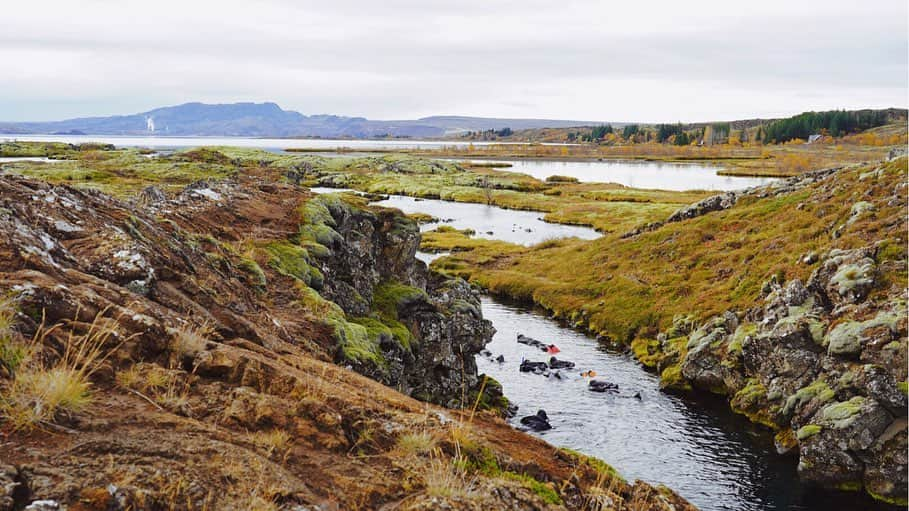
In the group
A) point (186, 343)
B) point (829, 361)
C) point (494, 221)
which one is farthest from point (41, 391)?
point (494, 221)

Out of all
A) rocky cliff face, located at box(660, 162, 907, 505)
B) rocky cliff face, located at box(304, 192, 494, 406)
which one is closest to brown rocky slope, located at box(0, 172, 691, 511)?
rocky cliff face, located at box(304, 192, 494, 406)

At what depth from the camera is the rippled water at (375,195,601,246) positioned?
438 feet

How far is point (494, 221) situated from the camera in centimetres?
15575

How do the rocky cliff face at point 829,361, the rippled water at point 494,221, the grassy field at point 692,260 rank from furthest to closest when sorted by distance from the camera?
the rippled water at point 494,221
the grassy field at point 692,260
the rocky cliff face at point 829,361

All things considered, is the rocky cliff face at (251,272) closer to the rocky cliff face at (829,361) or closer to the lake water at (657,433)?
the lake water at (657,433)

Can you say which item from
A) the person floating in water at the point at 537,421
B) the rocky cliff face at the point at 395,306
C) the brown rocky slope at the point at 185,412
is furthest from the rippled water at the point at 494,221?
the brown rocky slope at the point at 185,412

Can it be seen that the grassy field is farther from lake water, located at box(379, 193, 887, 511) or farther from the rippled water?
the rippled water

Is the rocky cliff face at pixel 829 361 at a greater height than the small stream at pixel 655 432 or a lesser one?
greater

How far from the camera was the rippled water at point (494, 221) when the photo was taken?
438ft

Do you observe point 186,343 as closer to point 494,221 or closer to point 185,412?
point 185,412

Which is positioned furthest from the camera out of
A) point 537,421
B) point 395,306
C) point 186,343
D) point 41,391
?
point 537,421

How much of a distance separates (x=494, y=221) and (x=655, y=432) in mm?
110376

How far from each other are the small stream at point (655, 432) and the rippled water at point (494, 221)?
5957 cm

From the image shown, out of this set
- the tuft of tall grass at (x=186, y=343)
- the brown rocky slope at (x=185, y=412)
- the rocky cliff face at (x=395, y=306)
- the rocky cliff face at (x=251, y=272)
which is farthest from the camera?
the rocky cliff face at (x=395, y=306)
